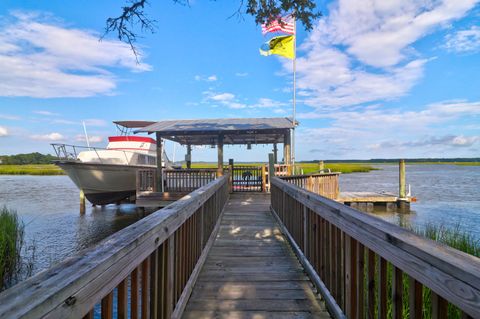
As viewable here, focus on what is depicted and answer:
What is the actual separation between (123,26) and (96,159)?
11454mm

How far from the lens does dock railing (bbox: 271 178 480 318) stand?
1049 millimetres

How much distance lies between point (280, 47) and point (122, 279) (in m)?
14.9

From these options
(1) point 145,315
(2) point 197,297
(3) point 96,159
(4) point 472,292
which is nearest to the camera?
(4) point 472,292

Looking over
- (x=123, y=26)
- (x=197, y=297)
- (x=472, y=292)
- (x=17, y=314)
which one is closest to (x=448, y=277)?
(x=472, y=292)

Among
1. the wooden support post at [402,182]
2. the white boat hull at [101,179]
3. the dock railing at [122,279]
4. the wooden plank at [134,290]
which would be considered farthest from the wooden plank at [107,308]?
the wooden support post at [402,182]

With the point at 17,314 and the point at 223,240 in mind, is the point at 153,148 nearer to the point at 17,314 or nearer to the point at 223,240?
the point at 223,240

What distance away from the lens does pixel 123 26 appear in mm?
6008

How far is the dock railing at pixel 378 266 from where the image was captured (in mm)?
1049

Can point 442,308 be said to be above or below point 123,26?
below

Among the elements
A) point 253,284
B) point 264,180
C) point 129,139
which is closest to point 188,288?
point 253,284

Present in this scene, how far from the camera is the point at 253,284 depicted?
315 cm

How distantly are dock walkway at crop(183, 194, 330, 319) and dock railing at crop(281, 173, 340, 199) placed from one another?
477 cm

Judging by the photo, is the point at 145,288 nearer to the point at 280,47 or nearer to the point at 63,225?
the point at 63,225

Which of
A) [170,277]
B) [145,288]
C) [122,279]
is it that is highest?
[122,279]
